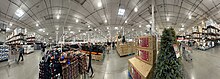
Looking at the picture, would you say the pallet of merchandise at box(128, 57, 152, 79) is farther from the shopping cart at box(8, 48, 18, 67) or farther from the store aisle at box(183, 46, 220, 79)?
the shopping cart at box(8, 48, 18, 67)

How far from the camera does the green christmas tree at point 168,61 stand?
1.94 meters

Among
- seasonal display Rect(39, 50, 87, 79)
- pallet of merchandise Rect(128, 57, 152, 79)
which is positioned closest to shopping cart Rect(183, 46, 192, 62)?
pallet of merchandise Rect(128, 57, 152, 79)

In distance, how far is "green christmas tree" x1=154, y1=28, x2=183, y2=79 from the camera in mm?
1942

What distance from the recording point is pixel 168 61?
1.98m

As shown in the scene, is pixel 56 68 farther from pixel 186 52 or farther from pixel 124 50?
pixel 186 52

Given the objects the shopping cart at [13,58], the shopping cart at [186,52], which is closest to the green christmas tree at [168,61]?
the shopping cart at [186,52]

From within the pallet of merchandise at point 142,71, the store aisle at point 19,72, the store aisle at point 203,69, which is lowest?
the store aisle at point 203,69

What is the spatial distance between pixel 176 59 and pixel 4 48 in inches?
490

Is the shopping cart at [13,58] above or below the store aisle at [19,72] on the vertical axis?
above

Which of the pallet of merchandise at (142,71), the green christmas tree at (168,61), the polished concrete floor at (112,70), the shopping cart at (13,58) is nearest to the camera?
the green christmas tree at (168,61)

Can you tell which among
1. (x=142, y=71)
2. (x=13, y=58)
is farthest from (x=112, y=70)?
(x=13, y=58)

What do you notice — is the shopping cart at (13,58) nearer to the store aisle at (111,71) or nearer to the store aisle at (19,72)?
the store aisle at (19,72)

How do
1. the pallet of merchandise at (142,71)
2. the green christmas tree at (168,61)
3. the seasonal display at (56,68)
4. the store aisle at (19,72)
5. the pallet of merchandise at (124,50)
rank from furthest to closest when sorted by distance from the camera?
the pallet of merchandise at (124,50), the store aisle at (19,72), the seasonal display at (56,68), the pallet of merchandise at (142,71), the green christmas tree at (168,61)

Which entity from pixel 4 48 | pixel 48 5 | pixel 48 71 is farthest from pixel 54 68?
pixel 4 48
